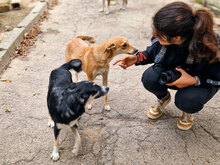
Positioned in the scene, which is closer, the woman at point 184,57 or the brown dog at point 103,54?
the woman at point 184,57

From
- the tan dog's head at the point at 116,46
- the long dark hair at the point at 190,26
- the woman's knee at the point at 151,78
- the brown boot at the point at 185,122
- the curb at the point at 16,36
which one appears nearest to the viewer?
the long dark hair at the point at 190,26

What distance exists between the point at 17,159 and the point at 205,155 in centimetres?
204

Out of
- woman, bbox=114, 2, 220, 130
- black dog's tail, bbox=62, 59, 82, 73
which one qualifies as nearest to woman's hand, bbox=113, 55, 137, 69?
woman, bbox=114, 2, 220, 130

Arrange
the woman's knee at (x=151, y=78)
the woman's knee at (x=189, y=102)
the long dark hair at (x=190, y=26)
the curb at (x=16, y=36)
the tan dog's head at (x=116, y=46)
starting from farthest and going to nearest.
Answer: the curb at (x=16, y=36), the tan dog's head at (x=116, y=46), the woman's knee at (x=151, y=78), the woman's knee at (x=189, y=102), the long dark hair at (x=190, y=26)

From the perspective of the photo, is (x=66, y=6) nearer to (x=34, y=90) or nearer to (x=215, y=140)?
(x=34, y=90)

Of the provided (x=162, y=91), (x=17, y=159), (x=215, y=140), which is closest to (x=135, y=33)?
(x=162, y=91)

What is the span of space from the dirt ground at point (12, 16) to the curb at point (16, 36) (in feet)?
0.78

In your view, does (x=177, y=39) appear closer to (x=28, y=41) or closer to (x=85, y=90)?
(x=85, y=90)

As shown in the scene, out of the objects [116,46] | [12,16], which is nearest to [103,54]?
[116,46]

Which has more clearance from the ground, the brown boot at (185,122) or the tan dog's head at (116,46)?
the tan dog's head at (116,46)

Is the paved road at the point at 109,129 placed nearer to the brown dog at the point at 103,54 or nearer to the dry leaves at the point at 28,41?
the dry leaves at the point at 28,41

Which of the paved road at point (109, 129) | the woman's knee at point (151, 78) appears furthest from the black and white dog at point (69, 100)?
the woman's knee at point (151, 78)

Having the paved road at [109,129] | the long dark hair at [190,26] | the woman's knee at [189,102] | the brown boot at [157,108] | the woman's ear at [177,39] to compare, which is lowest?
the paved road at [109,129]

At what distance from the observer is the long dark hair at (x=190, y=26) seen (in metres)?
1.77
